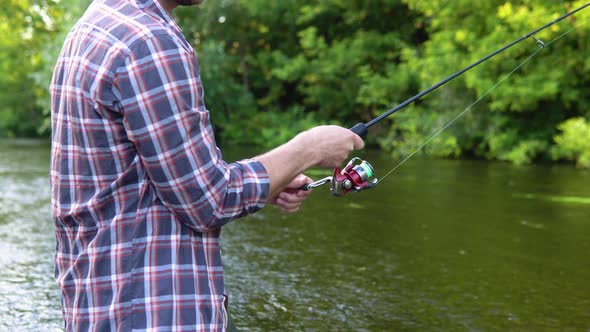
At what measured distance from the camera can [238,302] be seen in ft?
14.8

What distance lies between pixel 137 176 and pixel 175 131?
0.13m

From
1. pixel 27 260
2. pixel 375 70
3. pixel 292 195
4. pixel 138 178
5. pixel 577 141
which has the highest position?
pixel 375 70

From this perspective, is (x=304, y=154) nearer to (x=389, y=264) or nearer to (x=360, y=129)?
(x=360, y=129)

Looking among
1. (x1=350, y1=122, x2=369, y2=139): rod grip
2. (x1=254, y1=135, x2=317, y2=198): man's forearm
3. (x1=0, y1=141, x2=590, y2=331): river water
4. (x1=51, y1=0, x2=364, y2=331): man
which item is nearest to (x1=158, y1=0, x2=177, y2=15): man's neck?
(x1=51, y1=0, x2=364, y2=331): man

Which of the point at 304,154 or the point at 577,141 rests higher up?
the point at 304,154

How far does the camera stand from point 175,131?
1374mm

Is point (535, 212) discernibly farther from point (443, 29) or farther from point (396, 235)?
point (443, 29)

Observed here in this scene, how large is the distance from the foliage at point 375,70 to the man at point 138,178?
42.8 ft

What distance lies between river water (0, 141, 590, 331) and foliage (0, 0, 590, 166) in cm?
680

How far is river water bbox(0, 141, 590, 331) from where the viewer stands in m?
4.21

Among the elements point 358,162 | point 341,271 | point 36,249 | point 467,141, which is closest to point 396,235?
point 341,271

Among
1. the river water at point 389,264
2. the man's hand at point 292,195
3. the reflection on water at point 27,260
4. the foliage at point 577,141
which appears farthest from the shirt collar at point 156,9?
the foliage at point 577,141

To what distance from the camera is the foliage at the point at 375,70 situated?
16859 mm

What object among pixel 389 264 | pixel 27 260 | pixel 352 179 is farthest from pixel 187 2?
pixel 27 260
